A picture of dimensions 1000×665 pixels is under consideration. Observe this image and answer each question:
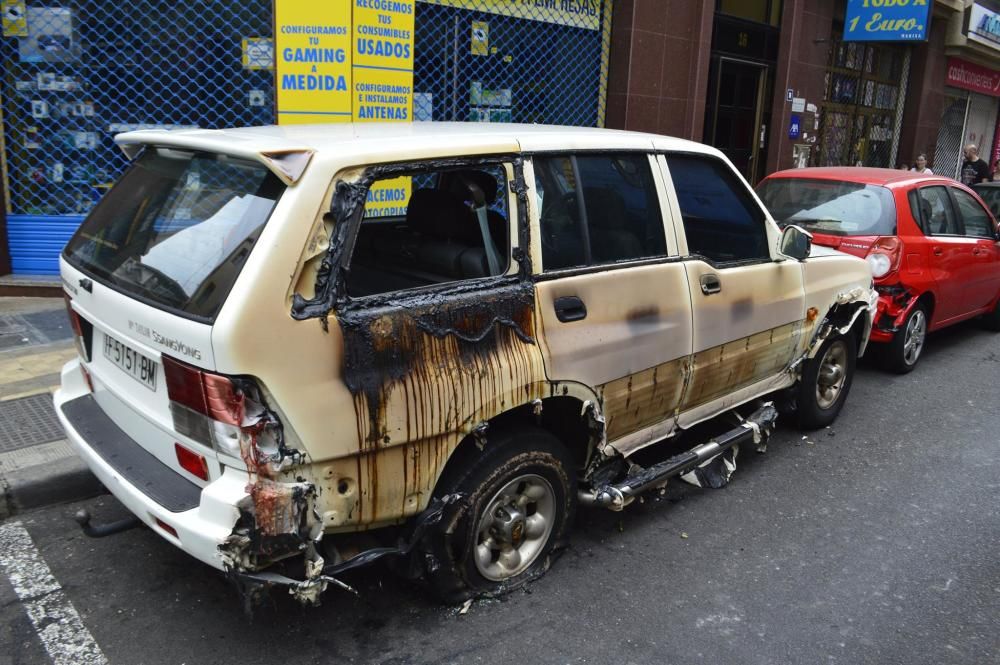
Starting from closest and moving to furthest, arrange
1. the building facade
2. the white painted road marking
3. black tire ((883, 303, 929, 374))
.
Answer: the white painted road marking, black tire ((883, 303, 929, 374)), the building facade

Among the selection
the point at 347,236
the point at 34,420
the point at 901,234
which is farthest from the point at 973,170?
the point at 34,420

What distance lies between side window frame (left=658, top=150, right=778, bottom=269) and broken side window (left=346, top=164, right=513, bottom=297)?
1.06m

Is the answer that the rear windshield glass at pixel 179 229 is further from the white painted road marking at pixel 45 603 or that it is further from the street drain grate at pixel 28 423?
the street drain grate at pixel 28 423

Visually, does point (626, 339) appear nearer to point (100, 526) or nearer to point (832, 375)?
point (100, 526)

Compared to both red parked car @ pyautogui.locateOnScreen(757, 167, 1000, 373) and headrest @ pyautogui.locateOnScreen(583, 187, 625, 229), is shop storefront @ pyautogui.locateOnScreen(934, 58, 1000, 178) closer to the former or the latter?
red parked car @ pyautogui.locateOnScreen(757, 167, 1000, 373)

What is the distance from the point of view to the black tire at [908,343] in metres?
7.07

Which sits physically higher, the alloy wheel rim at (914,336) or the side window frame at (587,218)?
the side window frame at (587,218)

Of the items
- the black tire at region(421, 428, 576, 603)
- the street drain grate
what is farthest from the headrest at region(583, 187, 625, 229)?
the street drain grate

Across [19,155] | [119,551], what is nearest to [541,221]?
[119,551]

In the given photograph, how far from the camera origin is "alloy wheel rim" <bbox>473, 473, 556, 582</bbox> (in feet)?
11.5

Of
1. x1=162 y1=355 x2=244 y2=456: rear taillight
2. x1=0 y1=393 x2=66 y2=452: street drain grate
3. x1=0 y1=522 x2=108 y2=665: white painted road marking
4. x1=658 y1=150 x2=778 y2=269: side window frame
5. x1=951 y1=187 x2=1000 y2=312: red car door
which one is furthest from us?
x1=951 y1=187 x2=1000 y2=312: red car door

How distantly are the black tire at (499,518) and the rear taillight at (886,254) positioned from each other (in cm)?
425

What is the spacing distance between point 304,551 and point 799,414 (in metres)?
3.89

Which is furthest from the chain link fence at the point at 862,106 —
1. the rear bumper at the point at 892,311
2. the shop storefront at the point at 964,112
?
the rear bumper at the point at 892,311
